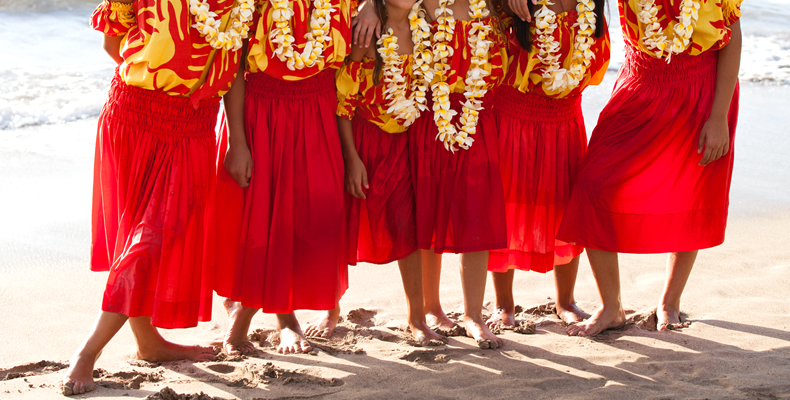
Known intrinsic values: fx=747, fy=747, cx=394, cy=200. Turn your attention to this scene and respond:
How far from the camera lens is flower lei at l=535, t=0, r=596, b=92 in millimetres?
3424

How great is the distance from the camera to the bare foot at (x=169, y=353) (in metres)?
3.27

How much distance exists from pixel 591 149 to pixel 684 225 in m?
0.58

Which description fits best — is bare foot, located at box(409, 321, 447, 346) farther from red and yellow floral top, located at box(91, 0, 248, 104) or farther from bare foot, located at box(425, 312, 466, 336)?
red and yellow floral top, located at box(91, 0, 248, 104)

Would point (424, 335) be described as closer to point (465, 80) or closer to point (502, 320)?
point (502, 320)

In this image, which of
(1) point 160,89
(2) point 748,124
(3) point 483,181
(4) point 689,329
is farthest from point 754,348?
(2) point 748,124

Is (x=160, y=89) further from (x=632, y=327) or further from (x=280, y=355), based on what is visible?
(x=632, y=327)

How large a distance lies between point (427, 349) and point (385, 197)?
73 centimetres

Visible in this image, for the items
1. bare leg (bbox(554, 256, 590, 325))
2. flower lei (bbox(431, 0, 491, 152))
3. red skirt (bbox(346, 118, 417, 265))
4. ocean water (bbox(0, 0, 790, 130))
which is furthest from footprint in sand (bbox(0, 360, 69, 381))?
ocean water (bbox(0, 0, 790, 130))

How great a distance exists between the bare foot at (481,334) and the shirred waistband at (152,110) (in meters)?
1.56

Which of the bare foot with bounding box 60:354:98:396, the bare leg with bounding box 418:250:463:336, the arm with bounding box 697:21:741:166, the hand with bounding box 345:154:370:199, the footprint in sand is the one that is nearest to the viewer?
the bare foot with bounding box 60:354:98:396

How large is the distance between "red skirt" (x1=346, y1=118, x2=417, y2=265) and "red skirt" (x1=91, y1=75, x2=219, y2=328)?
0.74 meters

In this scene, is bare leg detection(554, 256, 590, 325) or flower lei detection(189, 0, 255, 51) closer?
flower lei detection(189, 0, 255, 51)

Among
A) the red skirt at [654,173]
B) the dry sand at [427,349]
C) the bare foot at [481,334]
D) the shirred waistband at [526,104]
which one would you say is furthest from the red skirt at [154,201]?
the red skirt at [654,173]

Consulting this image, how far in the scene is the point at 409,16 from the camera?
331 centimetres
